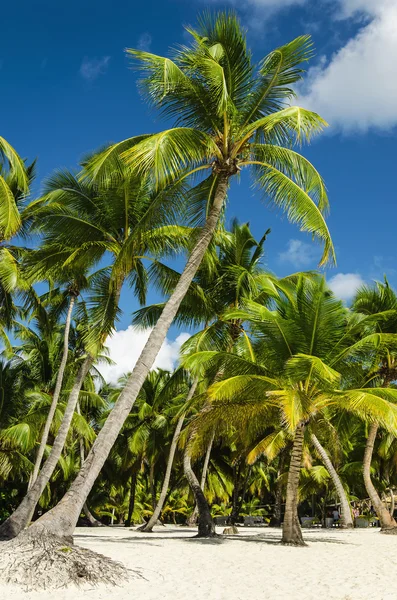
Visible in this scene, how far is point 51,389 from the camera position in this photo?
2450 centimetres

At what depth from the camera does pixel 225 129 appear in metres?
10.7

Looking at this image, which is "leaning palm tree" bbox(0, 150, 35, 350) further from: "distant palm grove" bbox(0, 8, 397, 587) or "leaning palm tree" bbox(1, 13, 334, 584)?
"leaning palm tree" bbox(1, 13, 334, 584)

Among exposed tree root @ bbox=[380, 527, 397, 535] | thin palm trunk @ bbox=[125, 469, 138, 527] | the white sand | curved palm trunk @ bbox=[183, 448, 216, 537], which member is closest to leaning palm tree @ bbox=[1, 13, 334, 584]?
Result: the white sand

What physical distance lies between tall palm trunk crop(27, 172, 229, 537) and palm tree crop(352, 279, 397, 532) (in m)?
8.33

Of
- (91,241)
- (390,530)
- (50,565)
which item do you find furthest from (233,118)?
(390,530)

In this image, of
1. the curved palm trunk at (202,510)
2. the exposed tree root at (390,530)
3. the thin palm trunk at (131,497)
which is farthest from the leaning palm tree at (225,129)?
Result: the thin palm trunk at (131,497)

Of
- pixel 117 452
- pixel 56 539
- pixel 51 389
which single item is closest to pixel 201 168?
pixel 56 539

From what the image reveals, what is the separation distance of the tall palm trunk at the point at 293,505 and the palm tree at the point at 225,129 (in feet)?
16.1

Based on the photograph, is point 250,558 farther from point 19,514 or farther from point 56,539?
point 19,514

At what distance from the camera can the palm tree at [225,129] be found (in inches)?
402

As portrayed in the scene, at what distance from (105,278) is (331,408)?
22.9 ft

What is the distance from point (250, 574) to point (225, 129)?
25.7 ft

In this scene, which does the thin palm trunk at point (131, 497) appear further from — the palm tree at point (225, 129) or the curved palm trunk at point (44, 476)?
the palm tree at point (225, 129)

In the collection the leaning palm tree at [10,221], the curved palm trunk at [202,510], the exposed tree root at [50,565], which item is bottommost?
the exposed tree root at [50,565]
